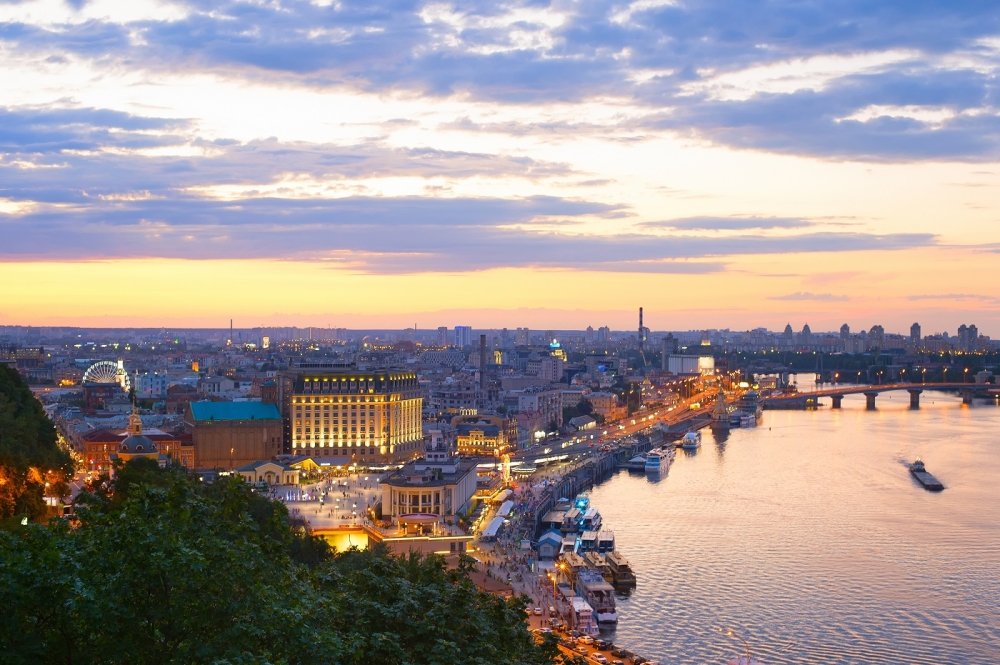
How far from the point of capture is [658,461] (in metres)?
28.4

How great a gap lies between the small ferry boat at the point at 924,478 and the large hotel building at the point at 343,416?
10.7 metres

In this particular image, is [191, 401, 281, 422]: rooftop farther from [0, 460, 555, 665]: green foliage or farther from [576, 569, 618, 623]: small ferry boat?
[0, 460, 555, 665]: green foliage

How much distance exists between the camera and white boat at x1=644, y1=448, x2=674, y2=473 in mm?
28062

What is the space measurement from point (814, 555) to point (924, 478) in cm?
804

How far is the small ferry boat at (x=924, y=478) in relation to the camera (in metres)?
22.8

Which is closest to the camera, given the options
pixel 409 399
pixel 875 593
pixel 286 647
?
pixel 286 647

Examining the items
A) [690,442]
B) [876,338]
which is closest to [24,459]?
[690,442]

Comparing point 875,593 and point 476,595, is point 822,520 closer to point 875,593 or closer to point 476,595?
point 875,593

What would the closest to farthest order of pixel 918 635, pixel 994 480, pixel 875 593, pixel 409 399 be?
pixel 918 635 → pixel 875 593 → pixel 994 480 → pixel 409 399

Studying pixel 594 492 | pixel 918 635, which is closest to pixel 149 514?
pixel 918 635

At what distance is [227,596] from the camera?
4.10 metres

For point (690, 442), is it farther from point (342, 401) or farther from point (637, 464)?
point (342, 401)

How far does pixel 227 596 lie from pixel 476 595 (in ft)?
6.36

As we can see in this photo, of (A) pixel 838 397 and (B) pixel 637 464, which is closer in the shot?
(B) pixel 637 464
